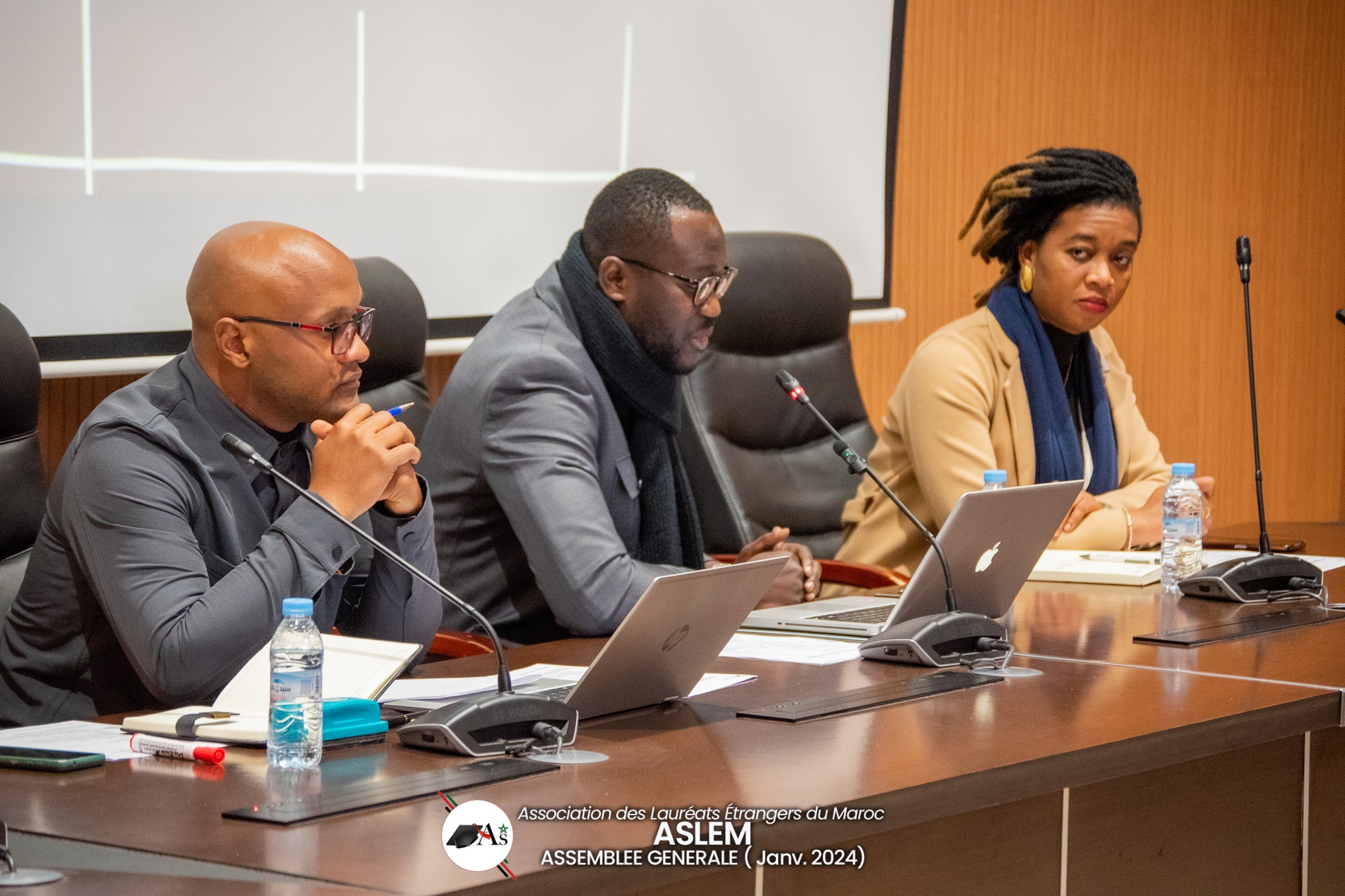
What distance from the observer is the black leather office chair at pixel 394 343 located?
2662 mm

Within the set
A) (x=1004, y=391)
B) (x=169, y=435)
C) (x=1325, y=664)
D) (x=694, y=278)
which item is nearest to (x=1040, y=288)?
(x=1004, y=391)

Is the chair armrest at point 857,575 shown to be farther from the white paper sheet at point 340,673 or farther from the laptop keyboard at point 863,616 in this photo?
the white paper sheet at point 340,673

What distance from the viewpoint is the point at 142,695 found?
1901mm

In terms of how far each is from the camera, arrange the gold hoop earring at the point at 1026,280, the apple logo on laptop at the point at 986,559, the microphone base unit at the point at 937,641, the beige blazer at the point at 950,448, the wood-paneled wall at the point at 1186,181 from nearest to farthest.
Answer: the microphone base unit at the point at 937,641 < the apple logo on laptop at the point at 986,559 < the beige blazer at the point at 950,448 < the gold hoop earring at the point at 1026,280 < the wood-paneled wall at the point at 1186,181

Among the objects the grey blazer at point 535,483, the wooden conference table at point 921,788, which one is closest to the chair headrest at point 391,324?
the grey blazer at point 535,483

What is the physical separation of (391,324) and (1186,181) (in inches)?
131

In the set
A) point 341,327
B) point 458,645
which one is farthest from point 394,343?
point 341,327

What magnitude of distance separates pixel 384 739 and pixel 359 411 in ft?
1.84

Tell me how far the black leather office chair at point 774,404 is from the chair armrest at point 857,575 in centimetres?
25

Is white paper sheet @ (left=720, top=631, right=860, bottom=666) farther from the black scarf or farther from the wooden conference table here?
the black scarf

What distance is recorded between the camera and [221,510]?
187 cm

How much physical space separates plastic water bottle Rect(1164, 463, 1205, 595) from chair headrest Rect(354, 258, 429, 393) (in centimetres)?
128

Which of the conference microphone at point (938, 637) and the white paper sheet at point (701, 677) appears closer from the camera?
the white paper sheet at point (701, 677)

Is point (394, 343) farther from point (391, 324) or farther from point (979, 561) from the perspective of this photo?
point (979, 561)
